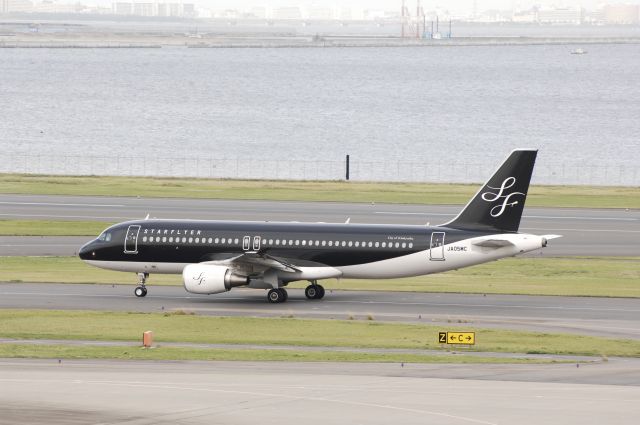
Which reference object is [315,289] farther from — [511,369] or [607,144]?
[607,144]

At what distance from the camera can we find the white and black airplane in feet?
200

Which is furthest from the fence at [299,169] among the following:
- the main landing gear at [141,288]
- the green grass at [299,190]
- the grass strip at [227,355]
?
the grass strip at [227,355]

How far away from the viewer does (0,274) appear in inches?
2758

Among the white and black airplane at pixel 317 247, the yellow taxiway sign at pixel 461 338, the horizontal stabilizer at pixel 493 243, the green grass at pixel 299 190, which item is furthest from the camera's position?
the green grass at pixel 299 190

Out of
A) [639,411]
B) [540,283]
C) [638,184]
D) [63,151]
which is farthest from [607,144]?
[639,411]

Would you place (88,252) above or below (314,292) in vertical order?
above

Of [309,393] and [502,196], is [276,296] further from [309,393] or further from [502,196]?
[309,393]

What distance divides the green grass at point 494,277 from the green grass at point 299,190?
1207 inches

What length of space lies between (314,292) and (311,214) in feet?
107

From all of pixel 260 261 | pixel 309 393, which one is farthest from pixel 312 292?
pixel 309 393

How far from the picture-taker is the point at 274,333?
5269 centimetres

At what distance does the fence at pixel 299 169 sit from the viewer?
151m

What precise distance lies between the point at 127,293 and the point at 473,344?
23057 millimetres

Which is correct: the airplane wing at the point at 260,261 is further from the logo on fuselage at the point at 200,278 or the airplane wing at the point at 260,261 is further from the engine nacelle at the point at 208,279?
the logo on fuselage at the point at 200,278
